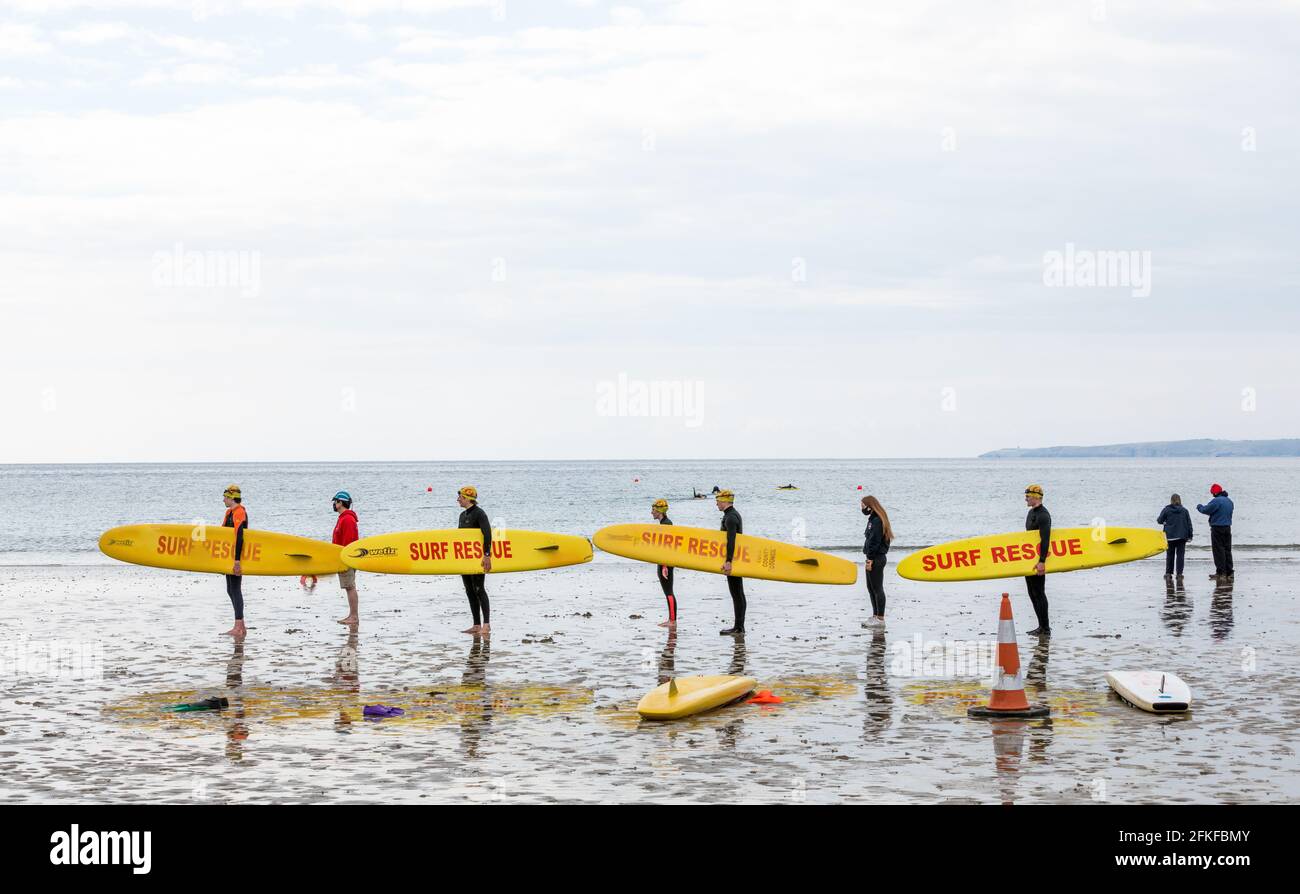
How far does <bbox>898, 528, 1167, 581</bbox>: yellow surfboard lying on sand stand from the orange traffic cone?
287 inches

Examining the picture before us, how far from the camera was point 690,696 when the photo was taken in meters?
11.0

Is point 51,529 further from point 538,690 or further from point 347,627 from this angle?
point 538,690

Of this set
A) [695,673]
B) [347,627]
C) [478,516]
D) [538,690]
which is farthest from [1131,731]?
[347,627]

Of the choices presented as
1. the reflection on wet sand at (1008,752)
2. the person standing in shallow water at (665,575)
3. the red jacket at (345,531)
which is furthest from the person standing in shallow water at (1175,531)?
the red jacket at (345,531)

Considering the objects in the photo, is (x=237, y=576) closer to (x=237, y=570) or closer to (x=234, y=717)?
(x=237, y=570)

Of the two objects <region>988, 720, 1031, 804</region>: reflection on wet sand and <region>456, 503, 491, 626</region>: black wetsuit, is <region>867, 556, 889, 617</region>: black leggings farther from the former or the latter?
<region>988, 720, 1031, 804</region>: reflection on wet sand

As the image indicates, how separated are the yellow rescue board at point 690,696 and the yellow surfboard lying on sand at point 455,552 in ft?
20.1

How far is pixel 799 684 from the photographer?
12.8 meters

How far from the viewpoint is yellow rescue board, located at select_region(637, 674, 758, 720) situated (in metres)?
10.8

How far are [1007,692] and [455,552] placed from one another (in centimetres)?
933

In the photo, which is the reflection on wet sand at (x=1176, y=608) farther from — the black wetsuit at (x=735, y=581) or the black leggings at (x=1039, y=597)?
the black wetsuit at (x=735, y=581)

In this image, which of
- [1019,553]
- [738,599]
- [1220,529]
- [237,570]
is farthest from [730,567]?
[1220,529]

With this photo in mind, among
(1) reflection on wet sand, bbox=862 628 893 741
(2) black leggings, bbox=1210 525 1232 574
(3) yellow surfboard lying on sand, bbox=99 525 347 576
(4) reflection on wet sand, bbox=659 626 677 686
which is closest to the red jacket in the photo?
(3) yellow surfboard lying on sand, bbox=99 525 347 576

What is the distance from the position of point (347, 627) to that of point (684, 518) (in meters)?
61.6
